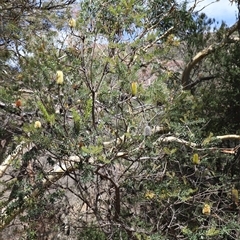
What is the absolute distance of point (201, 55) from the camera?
432 centimetres

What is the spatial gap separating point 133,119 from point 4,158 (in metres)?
1.64

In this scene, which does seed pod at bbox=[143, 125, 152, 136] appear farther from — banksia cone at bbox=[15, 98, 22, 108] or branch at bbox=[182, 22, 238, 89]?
branch at bbox=[182, 22, 238, 89]

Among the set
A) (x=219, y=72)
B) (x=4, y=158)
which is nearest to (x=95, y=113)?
(x=4, y=158)

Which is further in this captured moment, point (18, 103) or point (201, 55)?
point (201, 55)

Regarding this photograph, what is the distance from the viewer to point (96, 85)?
7.35 feet

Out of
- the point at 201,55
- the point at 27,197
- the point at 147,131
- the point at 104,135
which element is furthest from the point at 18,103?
the point at 201,55

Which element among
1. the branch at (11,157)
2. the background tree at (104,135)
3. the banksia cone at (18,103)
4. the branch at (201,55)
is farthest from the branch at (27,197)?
the branch at (201,55)

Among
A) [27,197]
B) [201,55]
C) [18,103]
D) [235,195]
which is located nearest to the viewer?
[18,103]

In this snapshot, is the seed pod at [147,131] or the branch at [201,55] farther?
the branch at [201,55]

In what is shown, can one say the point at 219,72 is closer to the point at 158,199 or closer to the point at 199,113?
the point at 199,113

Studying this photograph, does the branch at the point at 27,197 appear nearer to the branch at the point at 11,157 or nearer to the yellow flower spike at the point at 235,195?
the branch at the point at 11,157

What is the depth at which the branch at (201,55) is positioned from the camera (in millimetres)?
4102

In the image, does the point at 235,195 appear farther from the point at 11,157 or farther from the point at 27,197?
the point at 11,157

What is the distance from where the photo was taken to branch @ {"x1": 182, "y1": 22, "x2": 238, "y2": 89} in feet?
13.5
